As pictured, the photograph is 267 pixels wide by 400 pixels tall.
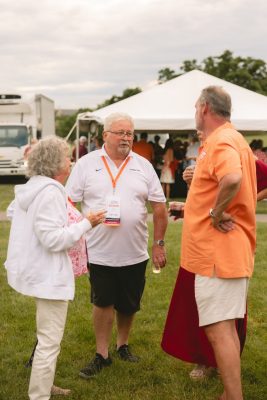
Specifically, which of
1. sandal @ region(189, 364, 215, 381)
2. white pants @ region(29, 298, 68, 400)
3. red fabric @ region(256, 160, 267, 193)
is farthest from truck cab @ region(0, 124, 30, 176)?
white pants @ region(29, 298, 68, 400)

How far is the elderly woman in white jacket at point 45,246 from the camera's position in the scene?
11.7ft

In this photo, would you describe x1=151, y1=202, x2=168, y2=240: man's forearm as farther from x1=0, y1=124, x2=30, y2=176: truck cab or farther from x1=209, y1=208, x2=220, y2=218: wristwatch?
x1=0, y1=124, x2=30, y2=176: truck cab

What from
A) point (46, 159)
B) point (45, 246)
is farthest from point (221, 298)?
point (46, 159)

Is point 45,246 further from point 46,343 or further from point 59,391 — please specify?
point 59,391

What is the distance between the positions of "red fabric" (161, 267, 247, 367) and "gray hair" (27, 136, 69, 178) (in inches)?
47.9

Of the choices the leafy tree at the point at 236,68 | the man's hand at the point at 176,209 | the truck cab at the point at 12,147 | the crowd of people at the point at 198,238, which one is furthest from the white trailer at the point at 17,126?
the leafy tree at the point at 236,68

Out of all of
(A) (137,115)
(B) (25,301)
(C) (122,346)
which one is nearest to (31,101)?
(A) (137,115)

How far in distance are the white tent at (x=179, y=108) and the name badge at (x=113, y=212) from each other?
10937mm

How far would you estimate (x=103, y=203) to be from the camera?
14.8 ft

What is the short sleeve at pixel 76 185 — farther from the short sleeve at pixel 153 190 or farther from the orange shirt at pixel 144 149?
the orange shirt at pixel 144 149

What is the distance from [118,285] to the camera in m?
4.72

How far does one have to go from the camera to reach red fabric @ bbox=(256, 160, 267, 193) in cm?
401

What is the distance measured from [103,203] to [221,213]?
129 cm

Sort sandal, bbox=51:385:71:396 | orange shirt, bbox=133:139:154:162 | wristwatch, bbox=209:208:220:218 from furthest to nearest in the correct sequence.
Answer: orange shirt, bbox=133:139:154:162 < sandal, bbox=51:385:71:396 < wristwatch, bbox=209:208:220:218
